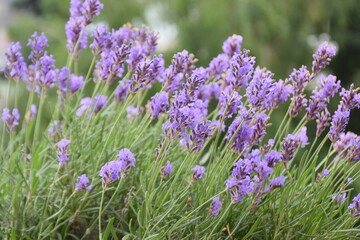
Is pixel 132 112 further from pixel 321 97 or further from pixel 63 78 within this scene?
pixel 321 97

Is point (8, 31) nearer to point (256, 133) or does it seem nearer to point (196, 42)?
point (196, 42)

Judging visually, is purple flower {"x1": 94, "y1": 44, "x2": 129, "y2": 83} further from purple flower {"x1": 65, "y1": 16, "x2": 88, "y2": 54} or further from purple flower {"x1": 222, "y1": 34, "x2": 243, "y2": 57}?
purple flower {"x1": 222, "y1": 34, "x2": 243, "y2": 57}

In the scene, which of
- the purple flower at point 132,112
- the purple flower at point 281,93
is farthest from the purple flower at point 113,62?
the purple flower at point 281,93

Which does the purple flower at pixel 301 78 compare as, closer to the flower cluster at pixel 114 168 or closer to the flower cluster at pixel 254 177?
the flower cluster at pixel 254 177

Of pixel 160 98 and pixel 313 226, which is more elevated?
pixel 160 98

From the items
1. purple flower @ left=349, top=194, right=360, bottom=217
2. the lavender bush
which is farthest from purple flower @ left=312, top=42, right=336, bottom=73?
purple flower @ left=349, top=194, right=360, bottom=217

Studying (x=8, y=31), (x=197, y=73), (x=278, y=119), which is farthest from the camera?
(x=8, y=31)

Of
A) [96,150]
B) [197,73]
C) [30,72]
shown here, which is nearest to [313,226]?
[197,73]
